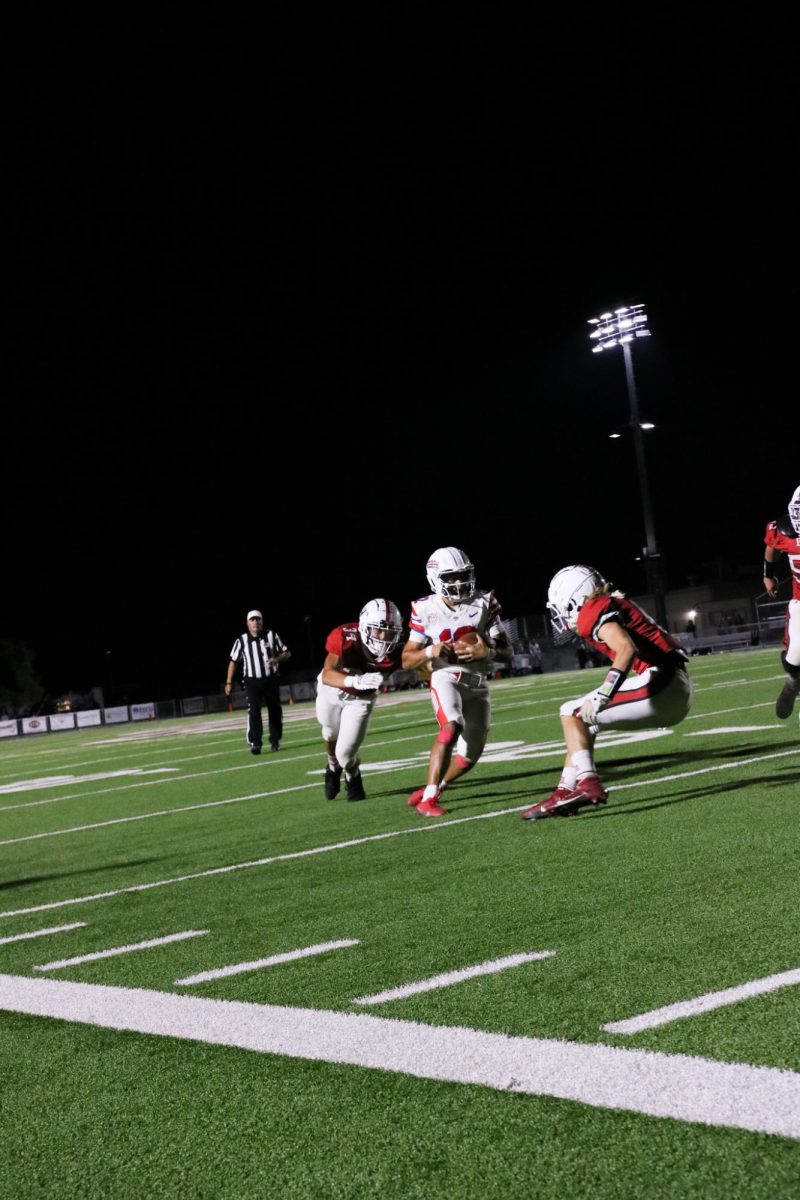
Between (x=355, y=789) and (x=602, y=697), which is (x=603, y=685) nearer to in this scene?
(x=602, y=697)

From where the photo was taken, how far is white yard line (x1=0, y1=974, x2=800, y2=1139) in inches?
101

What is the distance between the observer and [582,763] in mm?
7113

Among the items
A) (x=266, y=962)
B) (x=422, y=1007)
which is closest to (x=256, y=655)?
(x=266, y=962)

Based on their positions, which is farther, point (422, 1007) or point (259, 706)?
point (259, 706)

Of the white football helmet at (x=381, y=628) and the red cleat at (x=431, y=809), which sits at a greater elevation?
the white football helmet at (x=381, y=628)

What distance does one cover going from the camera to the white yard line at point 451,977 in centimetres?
370

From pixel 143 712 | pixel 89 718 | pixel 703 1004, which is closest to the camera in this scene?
pixel 703 1004

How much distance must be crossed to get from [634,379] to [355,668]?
1038 inches

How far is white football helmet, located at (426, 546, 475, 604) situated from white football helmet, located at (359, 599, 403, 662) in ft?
2.52

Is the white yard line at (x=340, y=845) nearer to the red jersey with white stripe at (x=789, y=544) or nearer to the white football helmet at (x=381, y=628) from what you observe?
the white football helmet at (x=381, y=628)

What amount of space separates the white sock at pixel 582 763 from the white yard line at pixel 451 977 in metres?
3.10

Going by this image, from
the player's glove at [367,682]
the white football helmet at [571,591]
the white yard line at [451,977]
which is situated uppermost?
the white football helmet at [571,591]

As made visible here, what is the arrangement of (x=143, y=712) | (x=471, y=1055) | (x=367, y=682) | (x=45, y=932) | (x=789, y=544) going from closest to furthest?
1. (x=471, y=1055)
2. (x=45, y=932)
3. (x=367, y=682)
4. (x=789, y=544)
5. (x=143, y=712)

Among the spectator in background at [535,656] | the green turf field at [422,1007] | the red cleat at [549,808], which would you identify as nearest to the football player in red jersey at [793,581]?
the green turf field at [422,1007]
